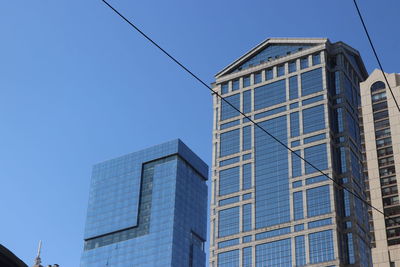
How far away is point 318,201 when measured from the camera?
6270 inches

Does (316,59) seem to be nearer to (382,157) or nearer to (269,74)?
(269,74)

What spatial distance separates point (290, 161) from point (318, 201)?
1345cm

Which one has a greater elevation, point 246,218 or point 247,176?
point 247,176

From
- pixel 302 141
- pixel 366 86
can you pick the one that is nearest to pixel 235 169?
pixel 302 141

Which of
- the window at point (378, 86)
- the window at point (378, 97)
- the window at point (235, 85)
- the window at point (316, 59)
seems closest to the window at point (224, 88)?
the window at point (235, 85)

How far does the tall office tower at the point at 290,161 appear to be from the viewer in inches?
6186

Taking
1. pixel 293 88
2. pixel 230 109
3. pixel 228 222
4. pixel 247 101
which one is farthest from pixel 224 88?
pixel 228 222

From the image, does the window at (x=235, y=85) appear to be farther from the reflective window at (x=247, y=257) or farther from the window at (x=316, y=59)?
the reflective window at (x=247, y=257)

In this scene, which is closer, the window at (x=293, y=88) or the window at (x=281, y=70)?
the window at (x=293, y=88)

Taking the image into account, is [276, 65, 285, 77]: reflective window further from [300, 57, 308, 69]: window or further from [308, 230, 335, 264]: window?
[308, 230, 335, 264]: window

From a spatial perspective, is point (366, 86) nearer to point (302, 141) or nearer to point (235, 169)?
point (302, 141)

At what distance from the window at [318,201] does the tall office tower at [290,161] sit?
0.22m

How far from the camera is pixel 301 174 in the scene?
6506 inches

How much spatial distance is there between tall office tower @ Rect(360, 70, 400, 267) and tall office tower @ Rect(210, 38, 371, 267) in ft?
137
